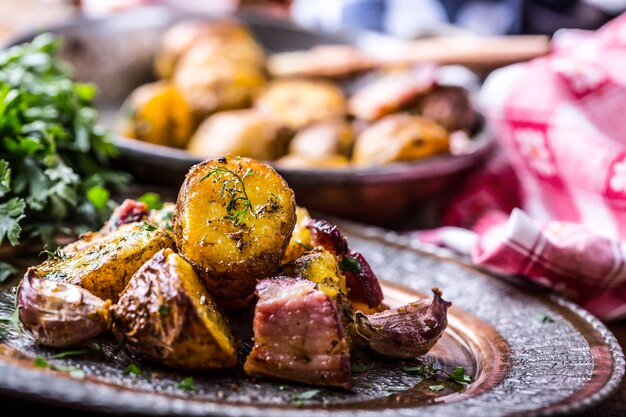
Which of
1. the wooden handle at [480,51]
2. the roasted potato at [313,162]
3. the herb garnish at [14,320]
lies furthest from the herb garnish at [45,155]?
the wooden handle at [480,51]

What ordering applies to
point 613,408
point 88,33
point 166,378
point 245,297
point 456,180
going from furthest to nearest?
1. point 88,33
2. point 456,180
3. point 613,408
4. point 245,297
5. point 166,378

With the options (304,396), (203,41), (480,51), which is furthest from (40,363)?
(203,41)


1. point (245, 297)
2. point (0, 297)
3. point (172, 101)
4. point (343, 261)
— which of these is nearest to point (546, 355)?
point (343, 261)

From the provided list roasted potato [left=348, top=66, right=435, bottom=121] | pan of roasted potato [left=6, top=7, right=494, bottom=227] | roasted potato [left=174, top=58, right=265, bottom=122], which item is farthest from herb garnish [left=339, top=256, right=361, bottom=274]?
roasted potato [left=174, top=58, right=265, bottom=122]

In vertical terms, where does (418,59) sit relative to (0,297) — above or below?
above

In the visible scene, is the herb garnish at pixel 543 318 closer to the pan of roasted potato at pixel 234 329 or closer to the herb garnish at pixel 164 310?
the pan of roasted potato at pixel 234 329

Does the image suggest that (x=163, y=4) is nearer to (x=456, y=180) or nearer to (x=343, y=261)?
(x=456, y=180)
